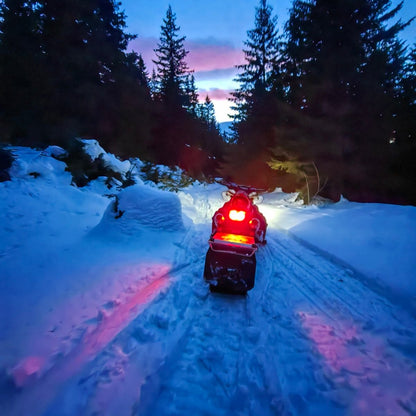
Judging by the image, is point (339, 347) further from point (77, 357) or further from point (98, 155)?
point (98, 155)

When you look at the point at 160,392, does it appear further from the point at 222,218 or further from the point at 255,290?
the point at 222,218

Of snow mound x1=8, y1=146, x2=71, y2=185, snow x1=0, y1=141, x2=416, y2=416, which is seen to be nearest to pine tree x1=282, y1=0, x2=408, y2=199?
snow x1=0, y1=141, x2=416, y2=416

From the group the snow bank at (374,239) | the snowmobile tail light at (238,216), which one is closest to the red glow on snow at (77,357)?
the snowmobile tail light at (238,216)

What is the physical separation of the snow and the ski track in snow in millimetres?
12

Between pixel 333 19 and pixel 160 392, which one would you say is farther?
pixel 333 19

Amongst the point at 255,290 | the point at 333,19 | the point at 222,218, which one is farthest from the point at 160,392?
the point at 333,19

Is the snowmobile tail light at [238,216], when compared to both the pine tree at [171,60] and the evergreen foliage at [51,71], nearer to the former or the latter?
the evergreen foliage at [51,71]

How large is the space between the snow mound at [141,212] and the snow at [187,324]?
5 cm

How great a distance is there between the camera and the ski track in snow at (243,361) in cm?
179

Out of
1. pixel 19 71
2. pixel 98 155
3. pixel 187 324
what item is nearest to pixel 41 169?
pixel 98 155

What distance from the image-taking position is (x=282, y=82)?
627 inches

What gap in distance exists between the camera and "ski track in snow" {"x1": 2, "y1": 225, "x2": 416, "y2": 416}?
5.86 ft

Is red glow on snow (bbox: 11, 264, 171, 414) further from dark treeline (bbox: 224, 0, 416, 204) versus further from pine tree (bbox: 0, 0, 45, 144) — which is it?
pine tree (bbox: 0, 0, 45, 144)

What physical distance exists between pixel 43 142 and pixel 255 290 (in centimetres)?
1343
